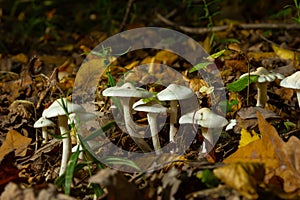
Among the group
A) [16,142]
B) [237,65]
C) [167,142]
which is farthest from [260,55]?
[16,142]

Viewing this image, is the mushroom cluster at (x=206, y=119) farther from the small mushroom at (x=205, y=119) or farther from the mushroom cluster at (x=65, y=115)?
the mushroom cluster at (x=65, y=115)

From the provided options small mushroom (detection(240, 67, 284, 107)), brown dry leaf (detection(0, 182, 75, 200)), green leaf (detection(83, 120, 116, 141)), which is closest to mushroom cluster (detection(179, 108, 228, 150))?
green leaf (detection(83, 120, 116, 141))

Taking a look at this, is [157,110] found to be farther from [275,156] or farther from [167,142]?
[275,156]

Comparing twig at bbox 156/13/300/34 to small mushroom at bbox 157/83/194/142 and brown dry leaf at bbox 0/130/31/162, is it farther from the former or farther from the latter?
brown dry leaf at bbox 0/130/31/162

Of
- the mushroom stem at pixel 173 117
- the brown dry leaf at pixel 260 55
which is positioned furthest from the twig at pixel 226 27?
the mushroom stem at pixel 173 117

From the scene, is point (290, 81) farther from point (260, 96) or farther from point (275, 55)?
point (275, 55)
